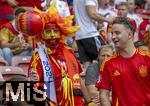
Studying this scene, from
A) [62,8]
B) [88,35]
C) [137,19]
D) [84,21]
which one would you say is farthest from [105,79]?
[137,19]

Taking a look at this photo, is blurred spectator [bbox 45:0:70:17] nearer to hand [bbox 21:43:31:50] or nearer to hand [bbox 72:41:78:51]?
hand [bbox 72:41:78:51]

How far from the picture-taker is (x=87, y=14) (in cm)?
998

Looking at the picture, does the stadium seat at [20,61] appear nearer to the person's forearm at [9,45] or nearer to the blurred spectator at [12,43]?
the blurred spectator at [12,43]

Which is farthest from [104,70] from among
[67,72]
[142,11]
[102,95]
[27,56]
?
[142,11]

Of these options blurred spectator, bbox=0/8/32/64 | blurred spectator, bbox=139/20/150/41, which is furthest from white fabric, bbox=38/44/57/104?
blurred spectator, bbox=139/20/150/41

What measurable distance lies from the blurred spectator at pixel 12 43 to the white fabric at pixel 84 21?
3.09ft

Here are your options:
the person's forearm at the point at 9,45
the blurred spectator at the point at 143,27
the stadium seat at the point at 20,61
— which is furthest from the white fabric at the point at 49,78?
the blurred spectator at the point at 143,27

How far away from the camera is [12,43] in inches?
381

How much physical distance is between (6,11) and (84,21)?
147 centimetres

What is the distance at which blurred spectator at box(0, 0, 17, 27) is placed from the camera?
10.3 metres

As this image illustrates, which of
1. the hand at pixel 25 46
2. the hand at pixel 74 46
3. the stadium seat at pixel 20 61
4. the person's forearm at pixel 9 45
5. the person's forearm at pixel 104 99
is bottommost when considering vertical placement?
the hand at pixel 74 46

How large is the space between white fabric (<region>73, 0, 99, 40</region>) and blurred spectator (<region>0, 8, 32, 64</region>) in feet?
3.09

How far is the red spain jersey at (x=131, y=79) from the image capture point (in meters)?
6.04

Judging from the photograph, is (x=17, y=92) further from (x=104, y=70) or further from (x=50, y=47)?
(x=50, y=47)
